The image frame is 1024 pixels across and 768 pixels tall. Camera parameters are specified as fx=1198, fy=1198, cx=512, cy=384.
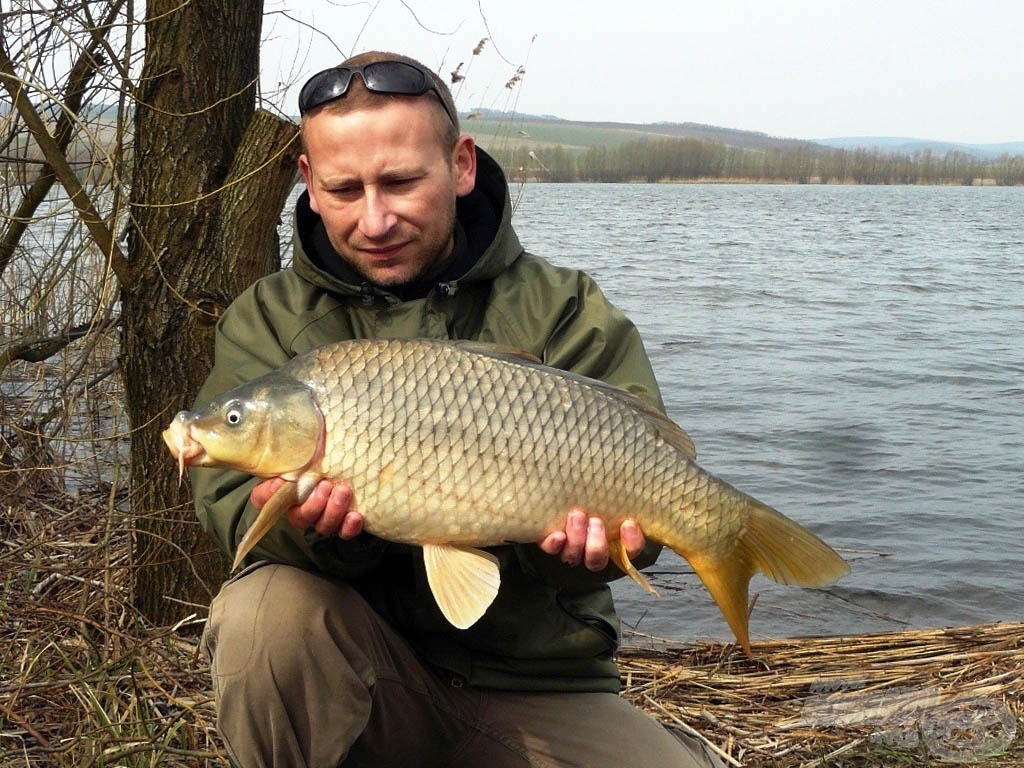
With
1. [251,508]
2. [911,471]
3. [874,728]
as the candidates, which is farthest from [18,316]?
[911,471]

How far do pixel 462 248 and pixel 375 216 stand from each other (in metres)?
0.25

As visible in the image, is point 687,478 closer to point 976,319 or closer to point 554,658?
point 554,658

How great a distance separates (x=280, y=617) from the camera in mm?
1920

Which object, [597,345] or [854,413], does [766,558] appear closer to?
[597,345]

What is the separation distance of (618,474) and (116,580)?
1.68 m

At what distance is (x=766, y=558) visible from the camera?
81.0 inches

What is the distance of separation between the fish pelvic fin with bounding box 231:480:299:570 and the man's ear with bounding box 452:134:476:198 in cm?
82

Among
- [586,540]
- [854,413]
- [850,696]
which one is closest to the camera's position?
[586,540]

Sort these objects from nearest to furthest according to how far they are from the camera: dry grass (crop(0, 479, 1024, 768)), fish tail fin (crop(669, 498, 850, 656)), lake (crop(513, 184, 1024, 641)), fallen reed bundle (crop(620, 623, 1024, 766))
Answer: fish tail fin (crop(669, 498, 850, 656))
dry grass (crop(0, 479, 1024, 768))
fallen reed bundle (crop(620, 623, 1024, 766))
lake (crop(513, 184, 1024, 641))

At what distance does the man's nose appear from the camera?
7.23 feet

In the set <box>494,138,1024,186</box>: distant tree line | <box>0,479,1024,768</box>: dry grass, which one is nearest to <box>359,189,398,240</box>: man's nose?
<box>0,479,1024,768</box>: dry grass

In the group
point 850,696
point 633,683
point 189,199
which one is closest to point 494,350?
point 189,199

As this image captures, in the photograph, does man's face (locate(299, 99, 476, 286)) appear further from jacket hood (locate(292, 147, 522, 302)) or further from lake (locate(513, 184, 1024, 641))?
lake (locate(513, 184, 1024, 641))

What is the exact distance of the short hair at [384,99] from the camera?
222 cm
